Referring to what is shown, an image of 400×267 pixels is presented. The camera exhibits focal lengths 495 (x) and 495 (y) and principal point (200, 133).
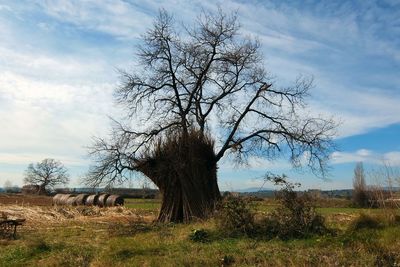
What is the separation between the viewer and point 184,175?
22.7 m

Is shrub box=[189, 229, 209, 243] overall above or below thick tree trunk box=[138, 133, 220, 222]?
below

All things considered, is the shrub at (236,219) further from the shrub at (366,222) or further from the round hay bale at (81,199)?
the round hay bale at (81,199)

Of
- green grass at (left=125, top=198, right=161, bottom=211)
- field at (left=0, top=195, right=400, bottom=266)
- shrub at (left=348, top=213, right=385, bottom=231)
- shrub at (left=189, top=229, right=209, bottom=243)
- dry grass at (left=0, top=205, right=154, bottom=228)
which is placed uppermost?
green grass at (left=125, top=198, right=161, bottom=211)

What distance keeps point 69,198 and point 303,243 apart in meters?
38.9

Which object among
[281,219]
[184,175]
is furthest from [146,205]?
[281,219]

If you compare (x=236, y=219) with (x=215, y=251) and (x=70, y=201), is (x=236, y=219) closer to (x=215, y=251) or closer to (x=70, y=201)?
(x=215, y=251)

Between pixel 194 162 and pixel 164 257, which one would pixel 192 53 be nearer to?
pixel 194 162

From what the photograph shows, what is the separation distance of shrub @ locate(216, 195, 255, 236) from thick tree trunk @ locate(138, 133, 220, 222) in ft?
20.3

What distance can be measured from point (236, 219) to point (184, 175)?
7703 millimetres

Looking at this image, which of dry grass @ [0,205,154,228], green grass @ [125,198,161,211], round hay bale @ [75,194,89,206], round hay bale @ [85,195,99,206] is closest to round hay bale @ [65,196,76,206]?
round hay bale @ [75,194,89,206]

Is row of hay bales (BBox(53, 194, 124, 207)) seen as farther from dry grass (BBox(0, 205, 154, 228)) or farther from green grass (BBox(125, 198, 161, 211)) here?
dry grass (BBox(0, 205, 154, 228))

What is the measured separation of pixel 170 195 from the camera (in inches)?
927

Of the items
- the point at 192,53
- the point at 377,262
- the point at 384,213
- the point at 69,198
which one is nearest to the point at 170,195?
the point at 192,53

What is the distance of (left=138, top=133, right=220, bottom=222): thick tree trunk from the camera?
2239 cm
